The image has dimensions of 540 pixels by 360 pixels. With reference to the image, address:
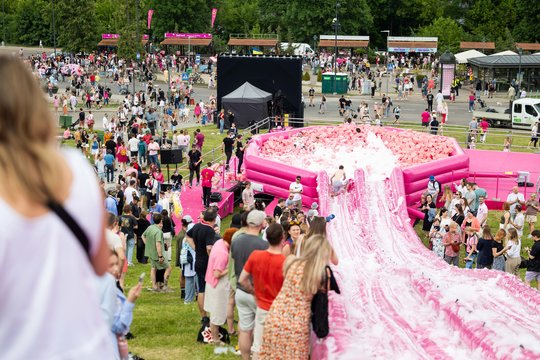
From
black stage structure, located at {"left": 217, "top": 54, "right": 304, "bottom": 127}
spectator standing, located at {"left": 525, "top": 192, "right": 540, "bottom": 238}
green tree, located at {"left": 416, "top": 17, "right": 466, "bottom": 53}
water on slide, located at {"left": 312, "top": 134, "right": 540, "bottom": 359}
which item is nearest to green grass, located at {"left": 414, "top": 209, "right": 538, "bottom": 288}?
spectator standing, located at {"left": 525, "top": 192, "right": 540, "bottom": 238}

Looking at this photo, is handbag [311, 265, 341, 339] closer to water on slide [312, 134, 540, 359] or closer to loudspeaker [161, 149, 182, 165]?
water on slide [312, 134, 540, 359]

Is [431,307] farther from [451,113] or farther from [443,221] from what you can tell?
[451,113]

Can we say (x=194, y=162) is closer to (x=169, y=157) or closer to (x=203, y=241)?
(x=169, y=157)

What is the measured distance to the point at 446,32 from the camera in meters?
67.8

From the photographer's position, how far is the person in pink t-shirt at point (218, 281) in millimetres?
8586

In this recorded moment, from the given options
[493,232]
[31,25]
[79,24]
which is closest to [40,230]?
[493,232]

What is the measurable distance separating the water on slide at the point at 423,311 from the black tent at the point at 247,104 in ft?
61.6

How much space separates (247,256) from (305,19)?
63.0 m

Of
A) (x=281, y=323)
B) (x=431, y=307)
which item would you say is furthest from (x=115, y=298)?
(x=431, y=307)

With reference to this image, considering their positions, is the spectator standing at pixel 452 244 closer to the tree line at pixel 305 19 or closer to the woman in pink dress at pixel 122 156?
the woman in pink dress at pixel 122 156

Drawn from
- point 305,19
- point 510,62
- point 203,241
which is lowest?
point 203,241

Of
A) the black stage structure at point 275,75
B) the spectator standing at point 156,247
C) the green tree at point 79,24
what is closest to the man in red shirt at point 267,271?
the spectator standing at point 156,247

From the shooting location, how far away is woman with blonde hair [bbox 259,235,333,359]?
20.5 feet

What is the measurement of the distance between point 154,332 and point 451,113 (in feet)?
114
